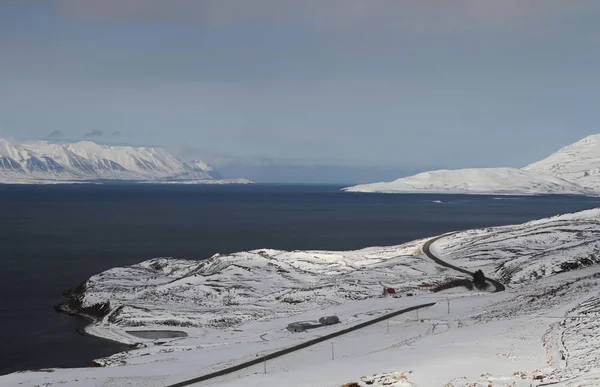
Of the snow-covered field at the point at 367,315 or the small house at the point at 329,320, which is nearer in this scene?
the snow-covered field at the point at 367,315

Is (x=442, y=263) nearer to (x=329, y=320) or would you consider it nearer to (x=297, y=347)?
(x=329, y=320)

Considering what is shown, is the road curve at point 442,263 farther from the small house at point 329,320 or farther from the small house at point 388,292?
the small house at point 329,320

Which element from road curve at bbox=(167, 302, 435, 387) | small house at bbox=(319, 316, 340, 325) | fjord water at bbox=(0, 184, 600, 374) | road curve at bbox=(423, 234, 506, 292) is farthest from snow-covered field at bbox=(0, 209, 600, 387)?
fjord water at bbox=(0, 184, 600, 374)

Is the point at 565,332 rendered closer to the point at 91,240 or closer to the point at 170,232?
the point at 91,240

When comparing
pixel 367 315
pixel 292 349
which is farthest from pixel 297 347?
pixel 367 315

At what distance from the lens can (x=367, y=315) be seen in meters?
60.3

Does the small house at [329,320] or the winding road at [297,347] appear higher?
the winding road at [297,347]

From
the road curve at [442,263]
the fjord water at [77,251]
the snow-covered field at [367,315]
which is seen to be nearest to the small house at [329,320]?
the snow-covered field at [367,315]

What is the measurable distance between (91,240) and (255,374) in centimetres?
12481

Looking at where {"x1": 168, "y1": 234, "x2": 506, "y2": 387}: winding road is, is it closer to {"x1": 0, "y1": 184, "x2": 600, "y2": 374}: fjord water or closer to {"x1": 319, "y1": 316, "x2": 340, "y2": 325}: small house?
{"x1": 319, "y1": 316, "x2": 340, "y2": 325}: small house

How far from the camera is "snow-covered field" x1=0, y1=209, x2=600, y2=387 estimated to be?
32750mm

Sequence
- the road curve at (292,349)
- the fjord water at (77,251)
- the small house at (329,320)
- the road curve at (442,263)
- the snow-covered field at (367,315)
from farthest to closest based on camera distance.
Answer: the road curve at (442,263)
the fjord water at (77,251)
the small house at (329,320)
the road curve at (292,349)
the snow-covered field at (367,315)

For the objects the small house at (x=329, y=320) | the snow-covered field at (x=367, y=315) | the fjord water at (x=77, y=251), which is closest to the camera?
the snow-covered field at (x=367, y=315)

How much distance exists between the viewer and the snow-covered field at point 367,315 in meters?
32.8
